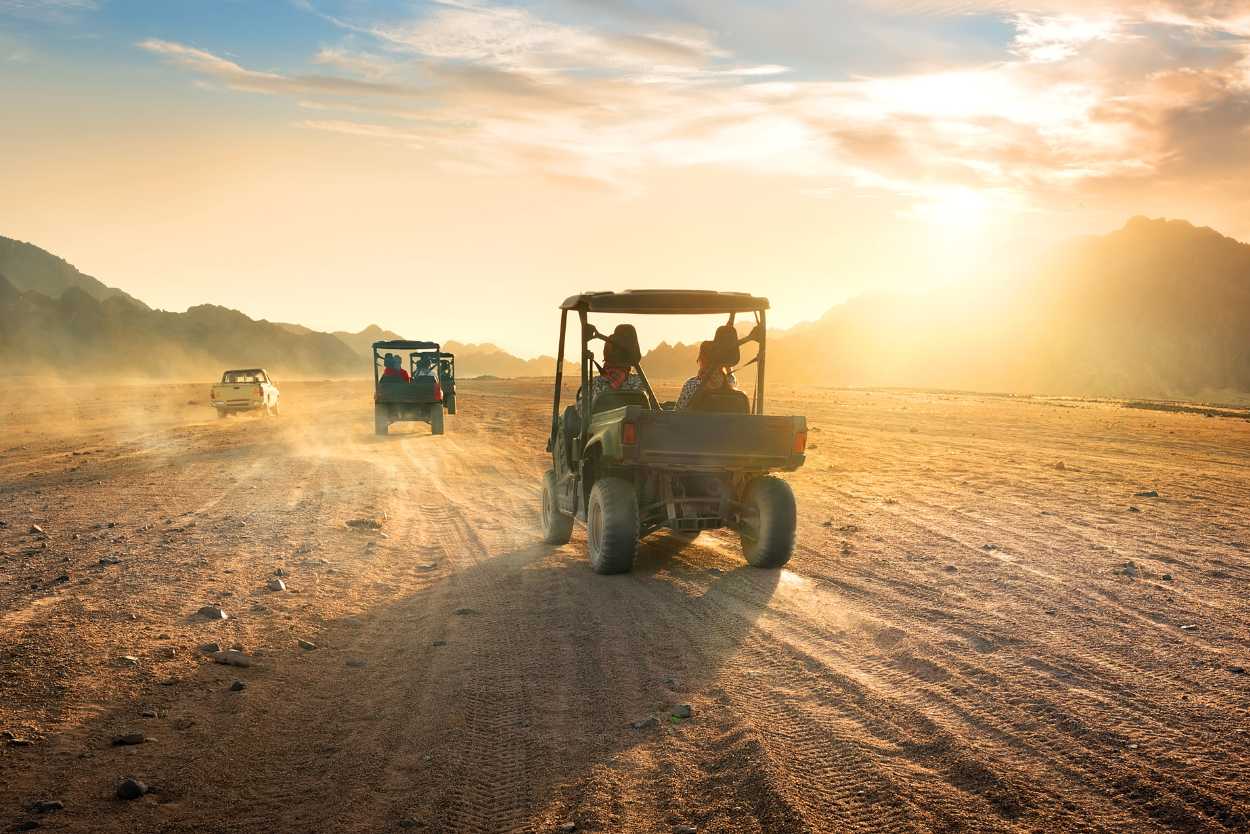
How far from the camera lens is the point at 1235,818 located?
12.3 feet

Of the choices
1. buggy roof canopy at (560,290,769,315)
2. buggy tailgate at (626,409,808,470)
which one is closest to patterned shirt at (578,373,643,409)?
buggy roof canopy at (560,290,769,315)

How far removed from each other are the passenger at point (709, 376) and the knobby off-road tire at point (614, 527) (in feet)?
4.29

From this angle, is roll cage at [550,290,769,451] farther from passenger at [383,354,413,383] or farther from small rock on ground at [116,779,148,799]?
passenger at [383,354,413,383]

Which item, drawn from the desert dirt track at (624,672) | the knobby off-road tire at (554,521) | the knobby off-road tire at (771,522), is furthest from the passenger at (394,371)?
the knobby off-road tire at (771,522)

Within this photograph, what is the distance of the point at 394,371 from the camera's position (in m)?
25.0

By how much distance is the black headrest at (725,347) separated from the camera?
29.9 ft

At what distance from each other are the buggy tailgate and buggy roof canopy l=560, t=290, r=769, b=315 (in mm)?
1468

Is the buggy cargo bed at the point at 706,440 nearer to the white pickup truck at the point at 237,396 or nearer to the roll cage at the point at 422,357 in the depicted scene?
the roll cage at the point at 422,357

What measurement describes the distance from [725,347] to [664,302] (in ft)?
2.55

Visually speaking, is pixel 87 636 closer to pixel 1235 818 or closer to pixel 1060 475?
pixel 1235 818

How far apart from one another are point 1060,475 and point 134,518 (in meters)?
14.8

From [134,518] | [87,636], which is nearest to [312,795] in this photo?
[87,636]

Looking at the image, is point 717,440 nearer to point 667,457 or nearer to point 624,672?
point 667,457

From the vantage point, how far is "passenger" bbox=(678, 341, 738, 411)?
9.15m
